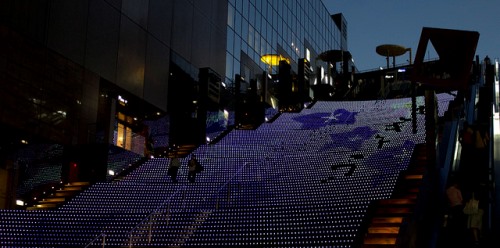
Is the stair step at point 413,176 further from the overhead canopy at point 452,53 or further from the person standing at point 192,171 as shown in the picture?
the person standing at point 192,171

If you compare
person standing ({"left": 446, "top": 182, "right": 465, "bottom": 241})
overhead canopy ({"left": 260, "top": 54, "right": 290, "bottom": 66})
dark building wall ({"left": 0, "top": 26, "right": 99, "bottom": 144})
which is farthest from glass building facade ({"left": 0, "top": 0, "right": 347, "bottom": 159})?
person standing ({"left": 446, "top": 182, "right": 465, "bottom": 241})

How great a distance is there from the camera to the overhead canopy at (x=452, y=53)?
63.5ft

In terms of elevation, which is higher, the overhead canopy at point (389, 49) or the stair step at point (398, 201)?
the overhead canopy at point (389, 49)

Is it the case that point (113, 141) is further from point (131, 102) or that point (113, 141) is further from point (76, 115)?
point (131, 102)

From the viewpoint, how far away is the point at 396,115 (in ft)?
98.3

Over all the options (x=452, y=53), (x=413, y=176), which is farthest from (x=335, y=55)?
(x=413, y=176)

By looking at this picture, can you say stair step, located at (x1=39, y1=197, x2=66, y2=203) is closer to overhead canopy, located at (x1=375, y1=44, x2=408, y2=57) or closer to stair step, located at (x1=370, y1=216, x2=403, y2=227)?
stair step, located at (x1=370, y1=216, x2=403, y2=227)

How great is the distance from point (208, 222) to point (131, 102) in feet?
49.0

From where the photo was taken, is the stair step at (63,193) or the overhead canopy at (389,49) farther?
the overhead canopy at (389,49)

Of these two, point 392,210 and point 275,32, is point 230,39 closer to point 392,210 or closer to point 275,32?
point 275,32

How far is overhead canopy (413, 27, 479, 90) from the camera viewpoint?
19344 millimetres

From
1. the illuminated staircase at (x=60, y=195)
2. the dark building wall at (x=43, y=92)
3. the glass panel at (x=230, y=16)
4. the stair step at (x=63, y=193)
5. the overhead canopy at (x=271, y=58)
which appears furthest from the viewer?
the overhead canopy at (x=271, y=58)

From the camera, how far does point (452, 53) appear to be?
1966cm

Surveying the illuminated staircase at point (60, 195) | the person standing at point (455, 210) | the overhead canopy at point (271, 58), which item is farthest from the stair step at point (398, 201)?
the overhead canopy at point (271, 58)
